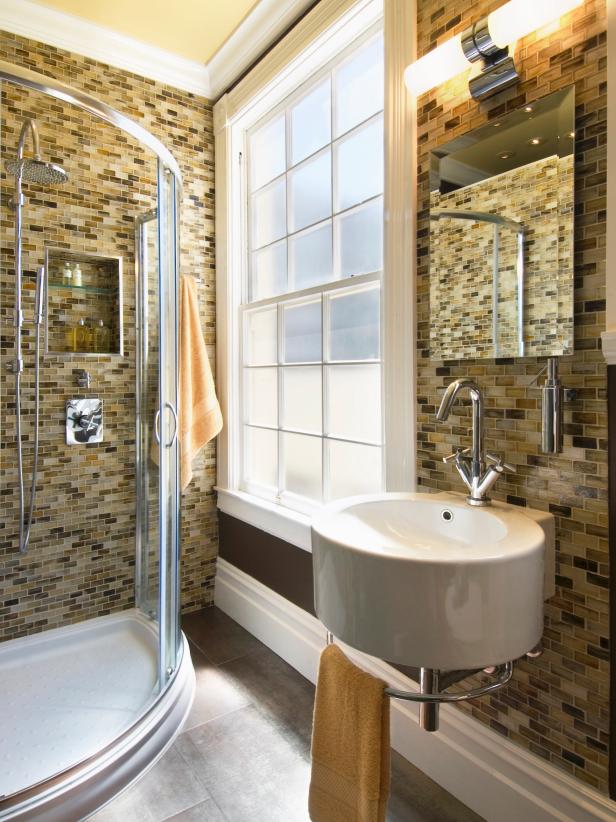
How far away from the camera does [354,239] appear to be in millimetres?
2045

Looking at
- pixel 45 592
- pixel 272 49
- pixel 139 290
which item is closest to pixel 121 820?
pixel 45 592

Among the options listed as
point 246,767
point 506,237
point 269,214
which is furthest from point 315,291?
point 246,767

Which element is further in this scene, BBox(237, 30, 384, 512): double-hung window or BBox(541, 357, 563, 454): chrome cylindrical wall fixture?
BBox(237, 30, 384, 512): double-hung window

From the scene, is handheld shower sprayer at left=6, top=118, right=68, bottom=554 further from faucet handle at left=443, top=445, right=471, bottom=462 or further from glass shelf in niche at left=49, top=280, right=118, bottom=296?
faucet handle at left=443, top=445, right=471, bottom=462

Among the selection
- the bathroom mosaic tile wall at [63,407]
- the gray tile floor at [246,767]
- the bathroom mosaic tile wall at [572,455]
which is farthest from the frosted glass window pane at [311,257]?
the gray tile floor at [246,767]

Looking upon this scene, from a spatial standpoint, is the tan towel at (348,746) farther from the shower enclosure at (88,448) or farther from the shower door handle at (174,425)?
the shower door handle at (174,425)

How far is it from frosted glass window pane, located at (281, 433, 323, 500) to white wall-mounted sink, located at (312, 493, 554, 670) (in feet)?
3.51

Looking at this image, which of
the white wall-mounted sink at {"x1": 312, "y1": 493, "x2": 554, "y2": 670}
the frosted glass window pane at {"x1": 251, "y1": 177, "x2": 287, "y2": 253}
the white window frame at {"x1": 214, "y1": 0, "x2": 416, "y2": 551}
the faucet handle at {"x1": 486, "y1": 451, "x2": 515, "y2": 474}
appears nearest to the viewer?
the white wall-mounted sink at {"x1": 312, "y1": 493, "x2": 554, "y2": 670}

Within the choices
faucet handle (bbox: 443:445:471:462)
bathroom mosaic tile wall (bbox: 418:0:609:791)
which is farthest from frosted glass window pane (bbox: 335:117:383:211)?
faucet handle (bbox: 443:445:471:462)

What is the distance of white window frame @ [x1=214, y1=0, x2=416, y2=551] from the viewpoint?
165 centimetres

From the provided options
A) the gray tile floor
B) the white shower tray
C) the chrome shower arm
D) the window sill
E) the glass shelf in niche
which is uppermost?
the chrome shower arm

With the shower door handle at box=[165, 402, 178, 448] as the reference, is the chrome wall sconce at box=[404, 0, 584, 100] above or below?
above

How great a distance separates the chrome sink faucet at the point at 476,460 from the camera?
1.32m

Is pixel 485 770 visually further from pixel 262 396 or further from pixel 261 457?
pixel 262 396
